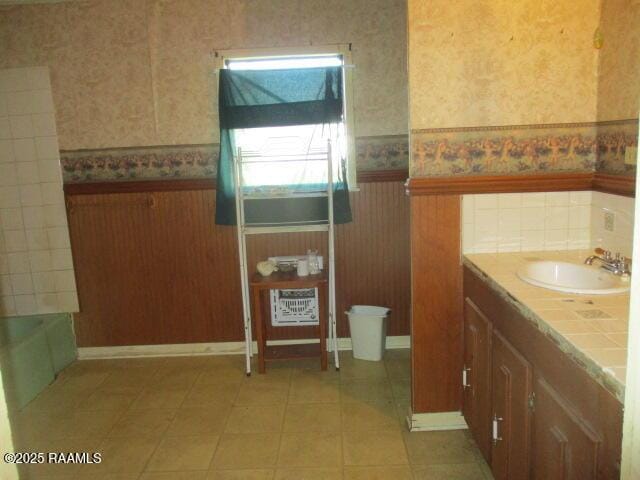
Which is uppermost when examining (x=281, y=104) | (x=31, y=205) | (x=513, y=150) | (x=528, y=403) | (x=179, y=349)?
(x=281, y=104)

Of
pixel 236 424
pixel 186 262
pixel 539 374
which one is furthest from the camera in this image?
pixel 186 262

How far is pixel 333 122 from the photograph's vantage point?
3.34m

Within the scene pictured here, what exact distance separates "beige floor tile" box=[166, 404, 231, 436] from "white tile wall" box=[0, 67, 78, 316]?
136 centimetres

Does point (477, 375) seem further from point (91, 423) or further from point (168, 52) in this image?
point (168, 52)

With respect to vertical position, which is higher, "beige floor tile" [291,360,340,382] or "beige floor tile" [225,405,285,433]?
"beige floor tile" [291,360,340,382]

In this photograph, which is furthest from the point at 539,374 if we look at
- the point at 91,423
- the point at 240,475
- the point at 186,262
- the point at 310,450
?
the point at 186,262

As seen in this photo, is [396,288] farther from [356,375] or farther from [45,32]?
[45,32]

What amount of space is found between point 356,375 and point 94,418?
5.14ft

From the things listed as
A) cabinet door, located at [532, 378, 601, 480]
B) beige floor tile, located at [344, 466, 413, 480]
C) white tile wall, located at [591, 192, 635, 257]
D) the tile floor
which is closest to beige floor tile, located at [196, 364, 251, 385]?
the tile floor

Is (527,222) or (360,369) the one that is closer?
(527,222)

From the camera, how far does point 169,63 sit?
3.40 m

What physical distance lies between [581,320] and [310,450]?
1525 mm

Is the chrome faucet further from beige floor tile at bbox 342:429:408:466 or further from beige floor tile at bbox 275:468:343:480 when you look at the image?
beige floor tile at bbox 275:468:343:480

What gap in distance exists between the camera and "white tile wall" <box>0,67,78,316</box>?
3.44 metres
